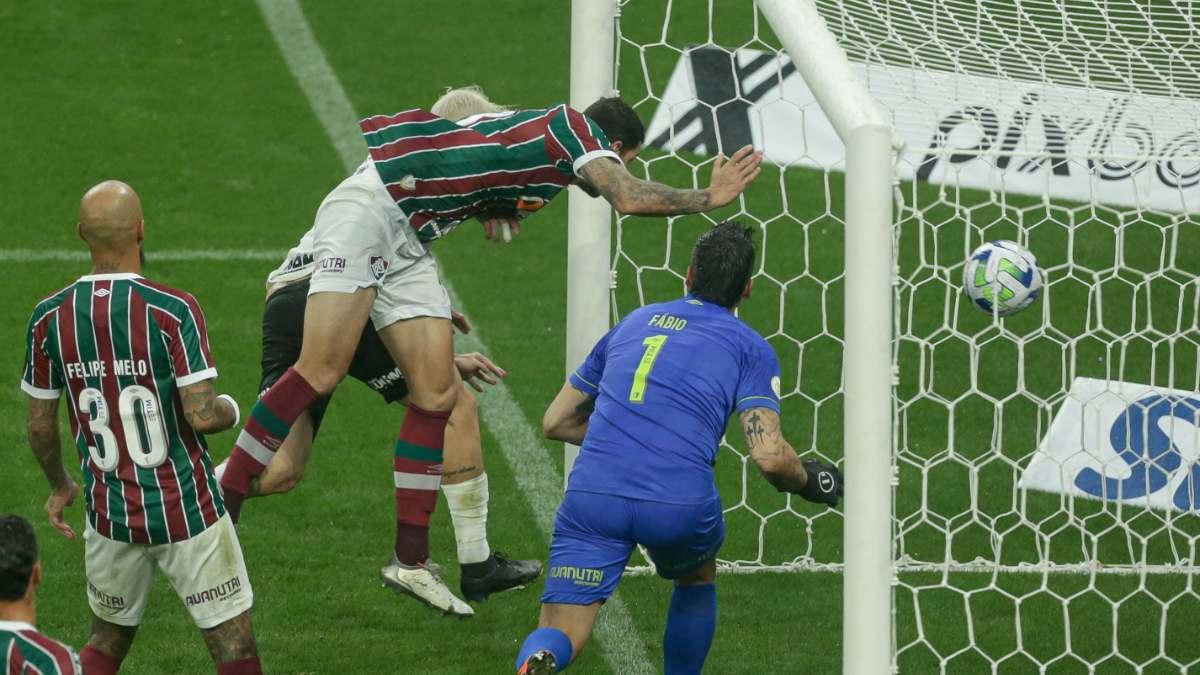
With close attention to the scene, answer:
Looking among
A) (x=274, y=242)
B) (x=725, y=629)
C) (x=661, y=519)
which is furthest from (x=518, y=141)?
(x=274, y=242)

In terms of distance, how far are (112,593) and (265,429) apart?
3.26 ft

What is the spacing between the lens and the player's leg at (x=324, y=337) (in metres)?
5.46

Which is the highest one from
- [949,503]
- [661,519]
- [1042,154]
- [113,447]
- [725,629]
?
[113,447]

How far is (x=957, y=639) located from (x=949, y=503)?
4.21 feet

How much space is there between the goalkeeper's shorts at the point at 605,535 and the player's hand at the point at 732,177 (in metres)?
0.84

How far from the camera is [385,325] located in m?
5.69

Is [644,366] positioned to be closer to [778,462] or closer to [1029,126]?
[778,462]

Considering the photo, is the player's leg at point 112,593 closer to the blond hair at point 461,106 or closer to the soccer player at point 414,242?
the soccer player at point 414,242

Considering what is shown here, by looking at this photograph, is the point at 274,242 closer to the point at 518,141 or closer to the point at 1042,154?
the point at 518,141

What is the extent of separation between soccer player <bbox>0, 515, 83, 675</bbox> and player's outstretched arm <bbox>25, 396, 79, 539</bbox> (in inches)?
37.0

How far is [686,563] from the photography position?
4.97m

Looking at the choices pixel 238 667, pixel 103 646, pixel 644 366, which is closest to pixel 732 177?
pixel 644 366

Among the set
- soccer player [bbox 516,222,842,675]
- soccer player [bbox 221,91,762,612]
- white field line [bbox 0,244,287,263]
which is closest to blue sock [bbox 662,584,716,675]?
soccer player [bbox 516,222,842,675]

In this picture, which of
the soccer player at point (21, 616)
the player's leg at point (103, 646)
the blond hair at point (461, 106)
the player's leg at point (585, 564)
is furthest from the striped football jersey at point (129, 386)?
the blond hair at point (461, 106)
